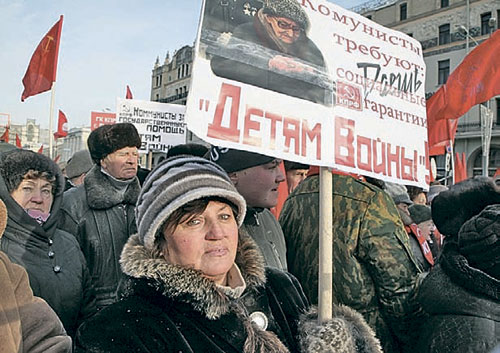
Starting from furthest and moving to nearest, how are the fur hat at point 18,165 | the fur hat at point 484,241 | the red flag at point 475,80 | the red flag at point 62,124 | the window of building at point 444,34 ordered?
the window of building at point 444,34 < the red flag at point 62,124 < the red flag at point 475,80 < the fur hat at point 18,165 < the fur hat at point 484,241

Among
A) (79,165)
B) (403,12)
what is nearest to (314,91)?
(79,165)

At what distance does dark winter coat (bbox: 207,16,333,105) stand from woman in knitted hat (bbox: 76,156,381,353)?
364 mm

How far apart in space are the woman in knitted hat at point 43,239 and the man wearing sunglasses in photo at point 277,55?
1524 mm

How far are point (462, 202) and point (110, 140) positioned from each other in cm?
258

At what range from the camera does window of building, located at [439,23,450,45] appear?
35875mm

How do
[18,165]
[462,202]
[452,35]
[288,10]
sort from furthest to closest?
[452,35], [18,165], [462,202], [288,10]

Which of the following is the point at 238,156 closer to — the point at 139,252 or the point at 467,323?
the point at 139,252

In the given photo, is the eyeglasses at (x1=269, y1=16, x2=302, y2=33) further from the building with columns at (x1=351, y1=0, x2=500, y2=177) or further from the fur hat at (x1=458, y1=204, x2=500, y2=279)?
the building with columns at (x1=351, y1=0, x2=500, y2=177)

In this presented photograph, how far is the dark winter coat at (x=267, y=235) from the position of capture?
273cm

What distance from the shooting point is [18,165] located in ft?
9.62

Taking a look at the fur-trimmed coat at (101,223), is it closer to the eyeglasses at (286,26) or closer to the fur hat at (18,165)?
the fur hat at (18,165)

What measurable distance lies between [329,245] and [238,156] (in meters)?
0.91

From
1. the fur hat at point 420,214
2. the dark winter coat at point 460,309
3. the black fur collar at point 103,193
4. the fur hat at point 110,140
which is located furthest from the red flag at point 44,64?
the dark winter coat at point 460,309

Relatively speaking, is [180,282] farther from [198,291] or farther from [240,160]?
[240,160]
